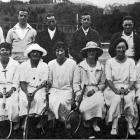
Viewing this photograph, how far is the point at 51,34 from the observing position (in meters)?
7.31

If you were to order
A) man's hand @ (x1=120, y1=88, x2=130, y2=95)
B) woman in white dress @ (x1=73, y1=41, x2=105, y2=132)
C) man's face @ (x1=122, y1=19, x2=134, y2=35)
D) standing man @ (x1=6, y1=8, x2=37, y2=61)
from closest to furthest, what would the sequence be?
man's hand @ (x1=120, y1=88, x2=130, y2=95) → woman in white dress @ (x1=73, y1=41, x2=105, y2=132) → man's face @ (x1=122, y1=19, x2=134, y2=35) → standing man @ (x1=6, y1=8, x2=37, y2=61)

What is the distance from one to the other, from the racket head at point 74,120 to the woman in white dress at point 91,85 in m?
0.10

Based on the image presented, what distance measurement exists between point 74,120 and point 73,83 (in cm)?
62

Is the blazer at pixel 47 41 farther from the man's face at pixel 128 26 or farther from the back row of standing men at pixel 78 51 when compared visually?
the man's face at pixel 128 26

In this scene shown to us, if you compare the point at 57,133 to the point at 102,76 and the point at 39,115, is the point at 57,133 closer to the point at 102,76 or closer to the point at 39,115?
the point at 39,115

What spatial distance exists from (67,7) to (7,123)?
29078 millimetres

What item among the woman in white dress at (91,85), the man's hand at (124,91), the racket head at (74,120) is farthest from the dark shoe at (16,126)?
Answer: the man's hand at (124,91)

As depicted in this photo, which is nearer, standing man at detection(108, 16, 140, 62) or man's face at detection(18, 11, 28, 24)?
standing man at detection(108, 16, 140, 62)

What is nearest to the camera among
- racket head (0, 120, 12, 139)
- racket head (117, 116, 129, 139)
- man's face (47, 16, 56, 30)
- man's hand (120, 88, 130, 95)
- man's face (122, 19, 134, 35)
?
racket head (117, 116, 129, 139)

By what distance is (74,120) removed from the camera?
6180mm

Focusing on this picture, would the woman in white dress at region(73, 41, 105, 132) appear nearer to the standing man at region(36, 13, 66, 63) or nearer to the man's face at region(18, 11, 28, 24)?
the standing man at region(36, 13, 66, 63)


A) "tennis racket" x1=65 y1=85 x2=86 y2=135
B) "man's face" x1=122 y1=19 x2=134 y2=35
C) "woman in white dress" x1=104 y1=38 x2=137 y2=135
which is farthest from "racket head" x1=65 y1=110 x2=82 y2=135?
"man's face" x1=122 y1=19 x2=134 y2=35

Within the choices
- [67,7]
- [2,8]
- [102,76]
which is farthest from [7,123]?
[2,8]

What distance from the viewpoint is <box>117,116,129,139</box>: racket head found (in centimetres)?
569
